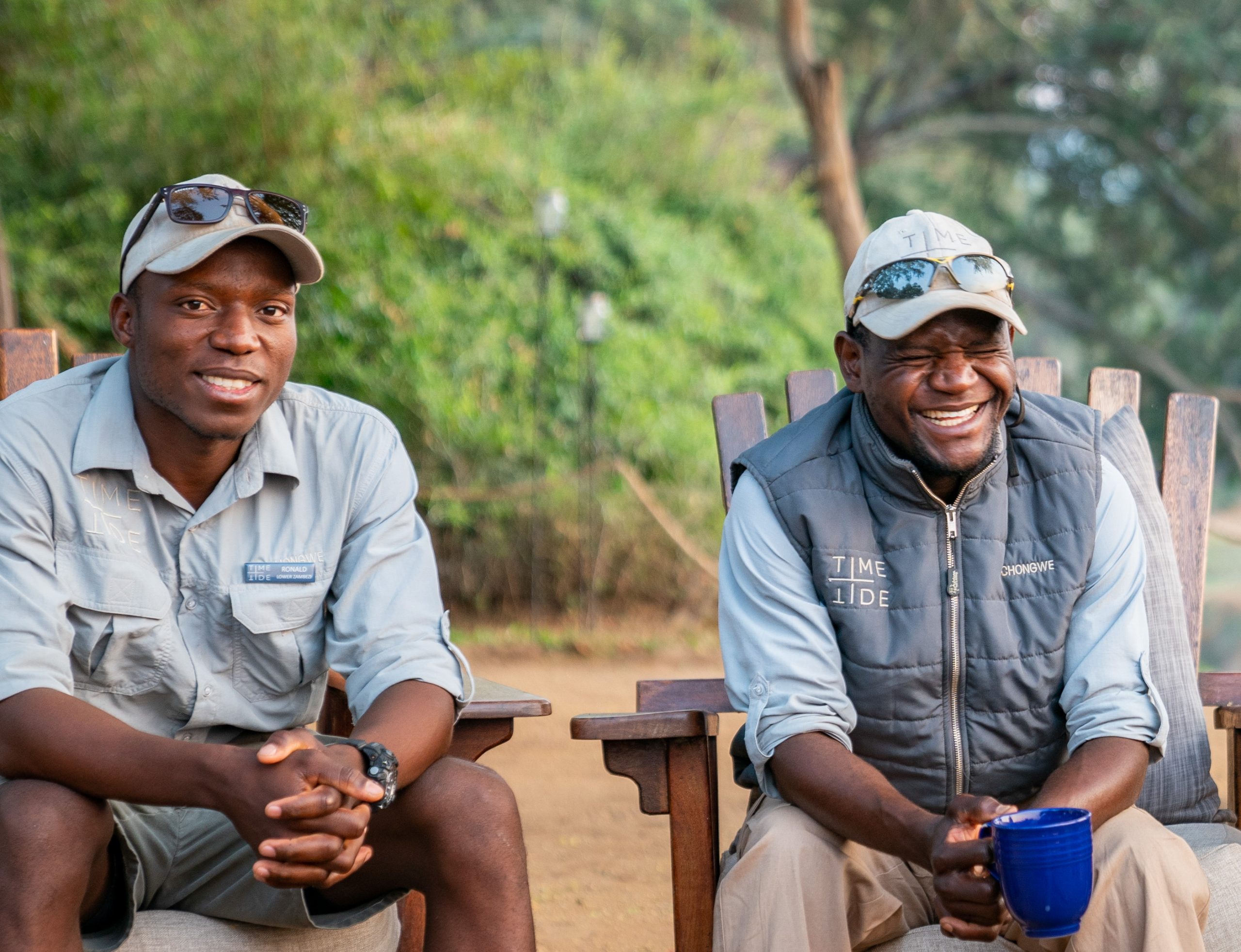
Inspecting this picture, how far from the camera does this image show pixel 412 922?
101 inches

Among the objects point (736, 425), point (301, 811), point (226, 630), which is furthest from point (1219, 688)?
point (226, 630)

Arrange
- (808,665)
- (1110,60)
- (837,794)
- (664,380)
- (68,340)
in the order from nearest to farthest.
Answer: (837,794)
(808,665)
(68,340)
(664,380)
(1110,60)

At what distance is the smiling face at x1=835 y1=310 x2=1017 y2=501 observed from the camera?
2.37m

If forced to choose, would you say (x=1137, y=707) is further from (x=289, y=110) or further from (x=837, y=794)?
(x=289, y=110)

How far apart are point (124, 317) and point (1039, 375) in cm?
205

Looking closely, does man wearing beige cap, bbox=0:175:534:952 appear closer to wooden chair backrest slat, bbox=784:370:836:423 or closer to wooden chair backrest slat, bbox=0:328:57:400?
wooden chair backrest slat, bbox=0:328:57:400

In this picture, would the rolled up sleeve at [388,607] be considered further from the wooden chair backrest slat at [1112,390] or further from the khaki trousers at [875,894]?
the wooden chair backrest slat at [1112,390]

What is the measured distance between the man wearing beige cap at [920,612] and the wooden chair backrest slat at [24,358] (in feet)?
5.73

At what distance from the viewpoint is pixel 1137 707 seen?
2.30 metres

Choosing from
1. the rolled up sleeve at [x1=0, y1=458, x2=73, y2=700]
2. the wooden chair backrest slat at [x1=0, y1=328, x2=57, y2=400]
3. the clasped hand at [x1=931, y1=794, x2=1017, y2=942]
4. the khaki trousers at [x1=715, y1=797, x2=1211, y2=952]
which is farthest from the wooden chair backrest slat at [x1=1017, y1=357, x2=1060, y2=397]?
the wooden chair backrest slat at [x1=0, y1=328, x2=57, y2=400]

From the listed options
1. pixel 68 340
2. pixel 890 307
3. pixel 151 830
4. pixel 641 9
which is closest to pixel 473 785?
pixel 151 830

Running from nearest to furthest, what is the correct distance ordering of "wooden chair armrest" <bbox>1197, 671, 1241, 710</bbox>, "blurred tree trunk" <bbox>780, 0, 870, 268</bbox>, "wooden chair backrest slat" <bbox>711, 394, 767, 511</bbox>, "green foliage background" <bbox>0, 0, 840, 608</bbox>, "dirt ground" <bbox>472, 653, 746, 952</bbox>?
1. "wooden chair armrest" <bbox>1197, 671, 1241, 710</bbox>
2. "wooden chair backrest slat" <bbox>711, 394, 767, 511</bbox>
3. "dirt ground" <bbox>472, 653, 746, 952</bbox>
4. "green foliage background" <bbox>0, 0, 840, 608</bbox>
5. "blurred tree trunk" <bbox>780, 0, 870, 268</bbox>

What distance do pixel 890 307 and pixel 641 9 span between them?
46.9ft

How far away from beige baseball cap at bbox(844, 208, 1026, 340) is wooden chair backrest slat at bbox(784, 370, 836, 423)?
1.97 feet
